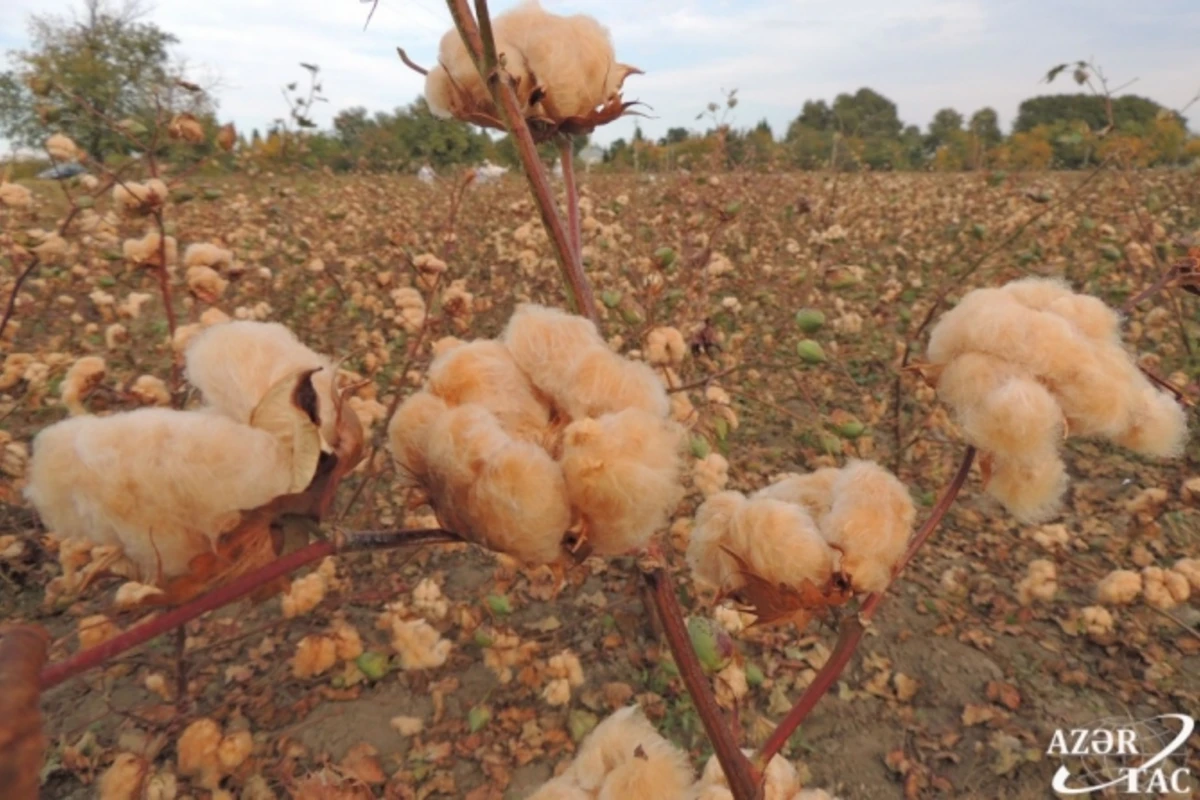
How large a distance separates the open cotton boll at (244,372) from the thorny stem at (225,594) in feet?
0.28

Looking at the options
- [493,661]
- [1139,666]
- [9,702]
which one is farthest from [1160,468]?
[9,702]

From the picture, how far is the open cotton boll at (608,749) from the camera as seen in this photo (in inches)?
35.9

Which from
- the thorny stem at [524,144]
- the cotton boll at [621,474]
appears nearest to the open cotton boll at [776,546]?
the cotton boll at [621,474]

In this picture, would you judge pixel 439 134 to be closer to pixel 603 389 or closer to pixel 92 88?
pixel 92 88

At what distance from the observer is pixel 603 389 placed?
60 centimetres

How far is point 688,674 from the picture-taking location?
71 centimetres

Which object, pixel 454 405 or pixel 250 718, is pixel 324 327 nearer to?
pixel 250 718

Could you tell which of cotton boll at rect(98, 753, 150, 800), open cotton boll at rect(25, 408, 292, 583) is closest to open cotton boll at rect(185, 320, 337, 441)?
open cotton boll at rect(25, 408, 292, 583)

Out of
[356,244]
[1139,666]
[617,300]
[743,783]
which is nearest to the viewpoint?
[743,783]

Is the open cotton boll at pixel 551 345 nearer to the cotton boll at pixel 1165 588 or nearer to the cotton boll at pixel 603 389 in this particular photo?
the cotton boll at pixel 603 389

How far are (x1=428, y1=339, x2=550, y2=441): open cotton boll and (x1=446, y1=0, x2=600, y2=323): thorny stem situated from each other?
13cm

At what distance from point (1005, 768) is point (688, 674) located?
200 cm

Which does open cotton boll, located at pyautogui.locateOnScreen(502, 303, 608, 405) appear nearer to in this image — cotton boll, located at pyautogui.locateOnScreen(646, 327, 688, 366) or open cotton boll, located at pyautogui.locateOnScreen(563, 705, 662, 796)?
open cotton boll, located at pyautogui.locateOnScreen(563, 705, 662, 796)

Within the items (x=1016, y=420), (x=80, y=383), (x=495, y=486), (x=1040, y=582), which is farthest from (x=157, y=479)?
(x=1040, y=582)
